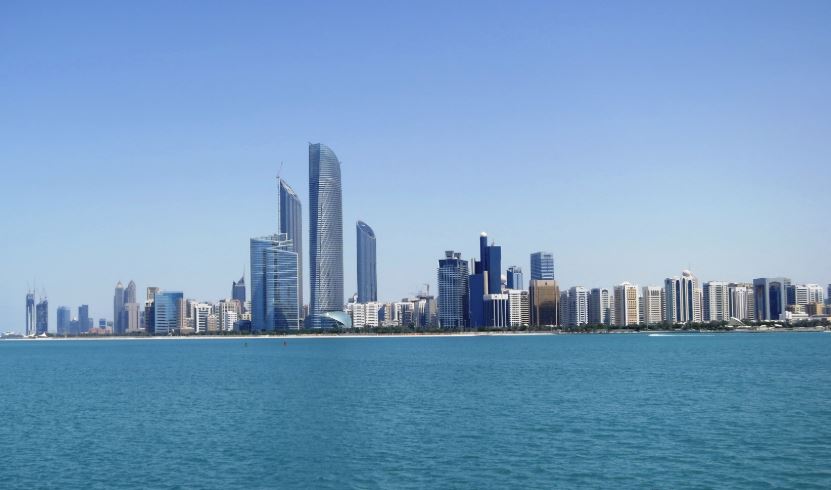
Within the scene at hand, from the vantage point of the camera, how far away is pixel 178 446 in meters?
42.3

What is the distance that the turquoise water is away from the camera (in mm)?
34781

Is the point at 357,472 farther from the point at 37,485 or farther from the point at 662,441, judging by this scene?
the point at 662,441

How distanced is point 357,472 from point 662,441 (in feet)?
52.7

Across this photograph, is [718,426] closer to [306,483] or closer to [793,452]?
[793,452]

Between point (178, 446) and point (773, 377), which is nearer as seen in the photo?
point (178, 446)

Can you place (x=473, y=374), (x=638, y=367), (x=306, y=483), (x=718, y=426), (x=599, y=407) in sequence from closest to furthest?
1. (x=306, y=483)
2. (x=718, y=426)
3. (x=599, y=407)
4. (x=473, y=374)
5. (x=638, y=367)

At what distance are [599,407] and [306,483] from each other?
27.5 metres

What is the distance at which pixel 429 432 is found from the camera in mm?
45688

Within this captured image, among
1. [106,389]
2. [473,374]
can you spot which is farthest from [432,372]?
[106,389]

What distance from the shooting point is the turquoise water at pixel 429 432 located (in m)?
34.8

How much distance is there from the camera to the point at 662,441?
136 feet

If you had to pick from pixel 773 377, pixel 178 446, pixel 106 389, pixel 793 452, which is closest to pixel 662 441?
pixel 793 452

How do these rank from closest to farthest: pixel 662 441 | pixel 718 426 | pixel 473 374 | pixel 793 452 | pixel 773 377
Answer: pixel 793 452, pixel 662 441, pixel 718 426, pixel 773 377, pixel 473 374

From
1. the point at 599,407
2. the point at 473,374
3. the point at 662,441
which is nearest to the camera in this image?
the point at 662,441
